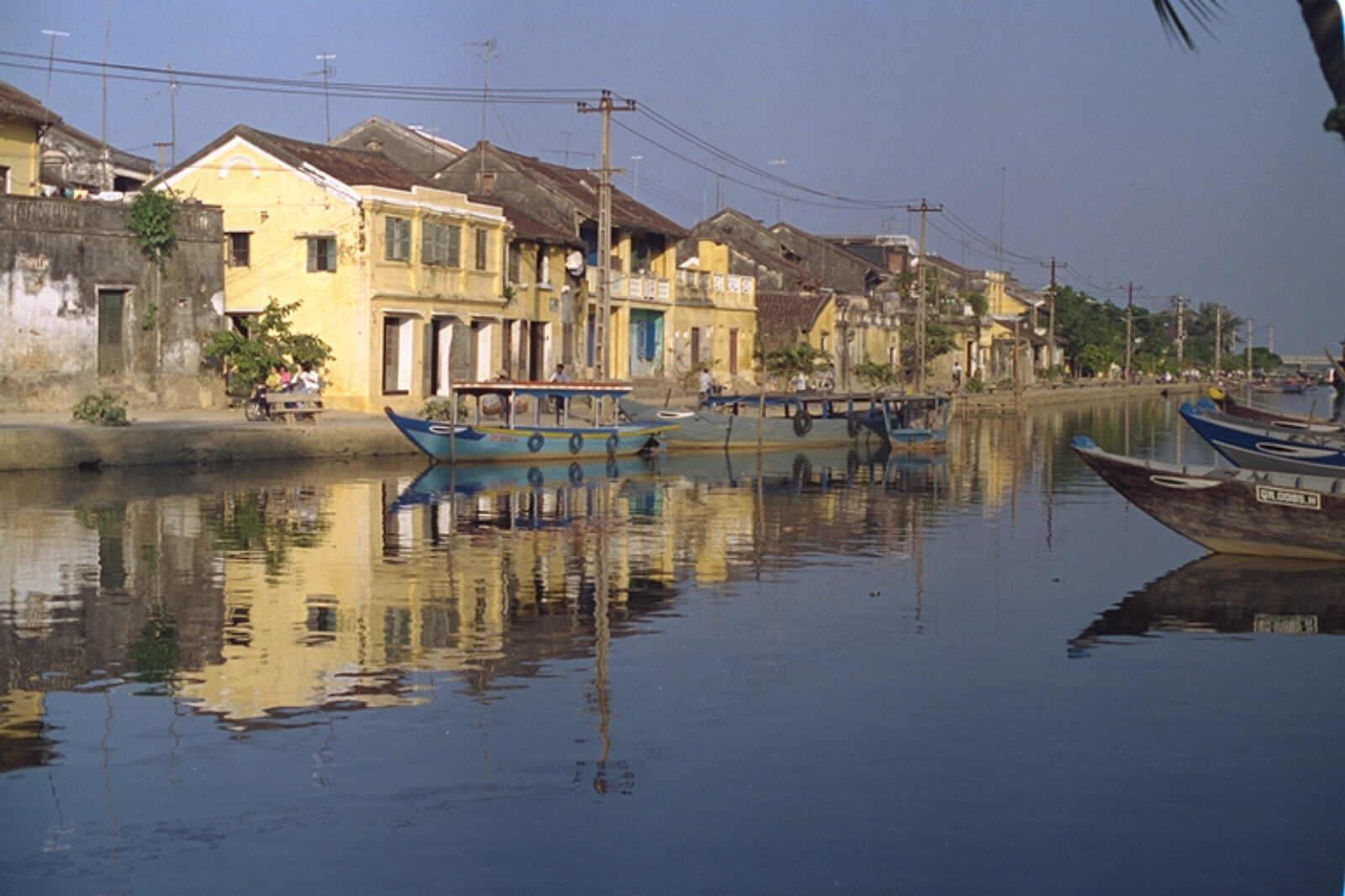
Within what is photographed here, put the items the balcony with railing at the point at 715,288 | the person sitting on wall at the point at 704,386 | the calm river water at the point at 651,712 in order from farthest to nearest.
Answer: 1. the balcony with railing at the point at 715,288
2. the person sitting on wall at the point at 704,386
3. the calm river water at the point at 651,712

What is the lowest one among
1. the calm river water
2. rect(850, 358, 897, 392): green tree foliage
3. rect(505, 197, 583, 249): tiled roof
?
the calm river water

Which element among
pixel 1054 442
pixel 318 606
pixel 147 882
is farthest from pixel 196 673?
pixel 1054 442

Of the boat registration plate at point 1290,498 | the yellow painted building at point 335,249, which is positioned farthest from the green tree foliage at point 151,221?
the boat registration plate at point 1290,498

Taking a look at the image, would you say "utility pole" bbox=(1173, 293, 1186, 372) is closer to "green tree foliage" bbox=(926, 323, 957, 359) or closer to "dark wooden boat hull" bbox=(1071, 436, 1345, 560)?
"green tree foliage" bbox=(926, 323, 957, 359)

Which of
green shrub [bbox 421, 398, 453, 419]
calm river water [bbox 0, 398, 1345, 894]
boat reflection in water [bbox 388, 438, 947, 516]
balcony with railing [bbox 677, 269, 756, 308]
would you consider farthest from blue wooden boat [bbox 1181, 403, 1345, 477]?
balcony with railing [bbox 677, 269, 756, 308]

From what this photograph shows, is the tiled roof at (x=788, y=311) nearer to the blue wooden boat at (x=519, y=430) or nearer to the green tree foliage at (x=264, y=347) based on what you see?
the blue wooden boat at (x=519, y=430)

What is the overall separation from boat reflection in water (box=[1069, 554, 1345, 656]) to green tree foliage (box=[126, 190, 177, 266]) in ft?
80.8

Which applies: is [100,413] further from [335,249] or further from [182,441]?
[335,249]

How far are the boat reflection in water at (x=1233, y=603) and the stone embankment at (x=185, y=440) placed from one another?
18985mm

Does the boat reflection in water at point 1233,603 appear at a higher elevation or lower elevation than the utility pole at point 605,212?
lower

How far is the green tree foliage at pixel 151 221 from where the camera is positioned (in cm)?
3825

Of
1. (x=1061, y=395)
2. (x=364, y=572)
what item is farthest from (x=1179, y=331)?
(x=364, y=572)

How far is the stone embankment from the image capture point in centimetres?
3081

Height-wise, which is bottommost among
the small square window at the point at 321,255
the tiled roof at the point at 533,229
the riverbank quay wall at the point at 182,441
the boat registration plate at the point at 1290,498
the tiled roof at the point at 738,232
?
the boat registration plate at the point at 1290,498
